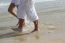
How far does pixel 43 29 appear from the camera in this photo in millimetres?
5910

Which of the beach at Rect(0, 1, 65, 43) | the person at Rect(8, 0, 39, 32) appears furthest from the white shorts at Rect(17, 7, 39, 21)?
the beach at Rect(0, 1, 65, 43)

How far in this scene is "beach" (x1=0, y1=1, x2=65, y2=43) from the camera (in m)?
5.29

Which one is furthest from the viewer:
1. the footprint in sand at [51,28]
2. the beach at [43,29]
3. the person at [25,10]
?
the footprint in sand at [51,28]

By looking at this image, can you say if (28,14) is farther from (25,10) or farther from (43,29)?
(43,29)

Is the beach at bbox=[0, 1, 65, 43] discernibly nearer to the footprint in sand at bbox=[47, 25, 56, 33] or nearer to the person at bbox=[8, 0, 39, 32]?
the footprint in sand at bbox=[47, 25, 56, 33]

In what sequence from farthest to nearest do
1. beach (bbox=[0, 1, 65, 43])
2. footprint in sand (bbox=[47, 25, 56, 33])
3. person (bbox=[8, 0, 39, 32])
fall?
footprint in sand (bbox=[47, 25, 56, 33]) → person (bbox=[8, 0, 39, 32]) → beach (bbox=[0, 1, 65, 43])

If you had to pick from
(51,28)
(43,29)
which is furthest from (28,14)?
(51,28)

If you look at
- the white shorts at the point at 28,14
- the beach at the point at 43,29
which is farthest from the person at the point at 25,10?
the beach at the point at 43,29

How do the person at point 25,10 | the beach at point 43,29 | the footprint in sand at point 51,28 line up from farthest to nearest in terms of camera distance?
the footprint in sand at point 51,28 < the person at point 25,10 < the beach at point 43,29

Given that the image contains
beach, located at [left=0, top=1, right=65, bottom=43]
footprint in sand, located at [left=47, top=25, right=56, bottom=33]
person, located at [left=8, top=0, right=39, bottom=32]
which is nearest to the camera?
beach, located at [left=0, top=1, right=65, bottom=43]

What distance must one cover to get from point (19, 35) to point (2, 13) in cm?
194

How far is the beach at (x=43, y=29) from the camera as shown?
5293mm

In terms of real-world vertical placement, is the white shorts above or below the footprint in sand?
above

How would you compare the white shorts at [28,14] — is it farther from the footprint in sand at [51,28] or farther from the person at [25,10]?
the footprint in sand at [51,28]
